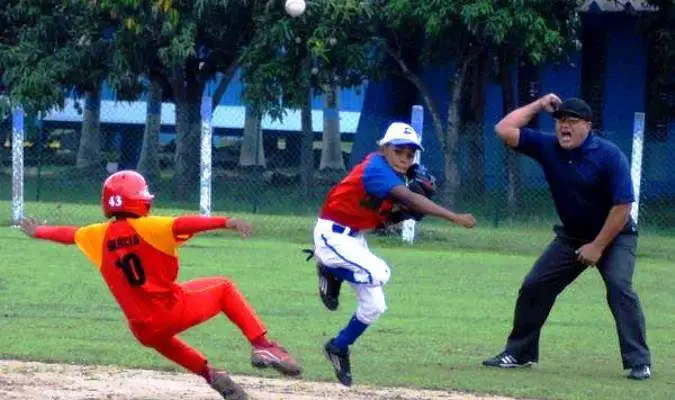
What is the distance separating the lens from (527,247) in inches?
899

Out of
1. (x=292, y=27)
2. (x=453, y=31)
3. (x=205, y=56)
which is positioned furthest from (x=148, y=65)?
(x=453, y=31)

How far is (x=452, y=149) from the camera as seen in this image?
86.4ft

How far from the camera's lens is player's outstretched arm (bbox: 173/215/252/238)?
855 centimetres

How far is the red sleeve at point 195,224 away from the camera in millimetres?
8578

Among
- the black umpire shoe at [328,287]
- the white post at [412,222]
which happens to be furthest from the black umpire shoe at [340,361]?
the white post at [412,222]

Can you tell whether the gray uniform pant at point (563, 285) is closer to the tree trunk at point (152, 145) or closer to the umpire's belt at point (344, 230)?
the umpire's belt at point (344, 230)

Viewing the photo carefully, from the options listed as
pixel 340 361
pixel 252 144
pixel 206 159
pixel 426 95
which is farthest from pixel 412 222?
pixel 340 361

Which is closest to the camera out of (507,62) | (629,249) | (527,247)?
(629,249)

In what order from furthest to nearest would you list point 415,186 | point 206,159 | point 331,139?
point 331,139, point 206,159, point 415,186

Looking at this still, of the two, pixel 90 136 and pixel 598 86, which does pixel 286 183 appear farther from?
pixel 598 86

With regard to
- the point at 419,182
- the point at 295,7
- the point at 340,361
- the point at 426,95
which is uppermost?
the point at 295,7

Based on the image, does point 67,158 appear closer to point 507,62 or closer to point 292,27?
point 292,27

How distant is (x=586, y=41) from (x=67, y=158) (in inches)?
452

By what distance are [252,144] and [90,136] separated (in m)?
3.27
